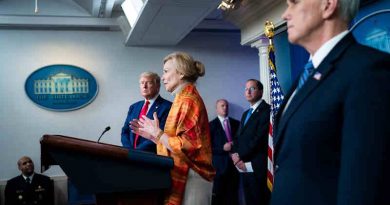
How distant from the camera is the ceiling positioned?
14.4ft

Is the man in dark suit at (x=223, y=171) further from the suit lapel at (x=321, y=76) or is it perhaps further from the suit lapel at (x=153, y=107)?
the suit lapel at (x=321, y=76)

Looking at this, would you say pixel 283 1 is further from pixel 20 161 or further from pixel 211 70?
pixel 20 161

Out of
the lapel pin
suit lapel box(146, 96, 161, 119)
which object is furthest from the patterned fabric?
the lapel pin

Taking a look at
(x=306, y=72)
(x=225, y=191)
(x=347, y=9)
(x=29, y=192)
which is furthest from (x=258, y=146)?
(x=29, y=192)

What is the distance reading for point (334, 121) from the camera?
767 mm

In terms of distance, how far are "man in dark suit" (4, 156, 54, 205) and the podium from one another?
3.19m

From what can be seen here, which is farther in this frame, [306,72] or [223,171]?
[223,171]

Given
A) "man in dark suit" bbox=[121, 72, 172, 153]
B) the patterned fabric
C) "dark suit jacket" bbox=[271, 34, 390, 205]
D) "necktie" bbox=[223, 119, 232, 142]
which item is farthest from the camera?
"necktie" bbox=[223, 119, 232, 142]

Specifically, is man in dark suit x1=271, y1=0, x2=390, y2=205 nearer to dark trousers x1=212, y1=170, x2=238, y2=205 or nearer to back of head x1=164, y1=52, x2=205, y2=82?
back of head x1=164, y1=52, x2=205, y2=82

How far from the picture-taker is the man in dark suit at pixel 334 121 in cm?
70

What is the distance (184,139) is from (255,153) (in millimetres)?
1452

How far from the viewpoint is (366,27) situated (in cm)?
209

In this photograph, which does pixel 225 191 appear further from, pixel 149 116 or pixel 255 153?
pixel 149 116

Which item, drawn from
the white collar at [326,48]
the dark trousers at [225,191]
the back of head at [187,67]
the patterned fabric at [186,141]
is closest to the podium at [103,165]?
the patterned fabric at [186,141]
